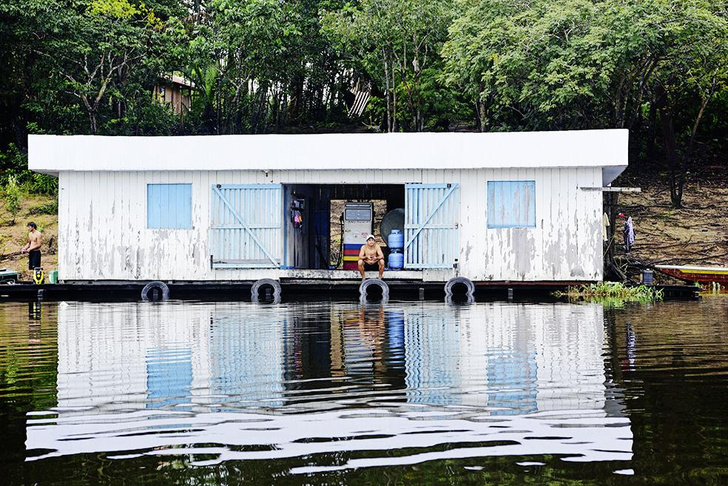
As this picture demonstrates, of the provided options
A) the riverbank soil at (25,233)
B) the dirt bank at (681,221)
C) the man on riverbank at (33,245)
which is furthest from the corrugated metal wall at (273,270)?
the dirt bank at (681,221)

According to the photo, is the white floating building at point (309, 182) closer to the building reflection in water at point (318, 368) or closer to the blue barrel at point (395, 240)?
the blue barrel at point (395, 240)

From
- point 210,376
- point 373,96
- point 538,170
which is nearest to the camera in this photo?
point 210,376

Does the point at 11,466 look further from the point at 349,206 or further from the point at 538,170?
the point at 349,206

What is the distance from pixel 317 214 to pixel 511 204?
21.9 feet

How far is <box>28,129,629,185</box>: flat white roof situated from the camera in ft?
69.3

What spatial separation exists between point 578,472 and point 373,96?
36.6 m

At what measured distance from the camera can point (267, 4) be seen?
110 ft

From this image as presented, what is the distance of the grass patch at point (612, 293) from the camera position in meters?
20.4

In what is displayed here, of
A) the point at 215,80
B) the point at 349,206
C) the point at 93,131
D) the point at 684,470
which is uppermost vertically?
the point at 215,80

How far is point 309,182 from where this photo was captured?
22125 mm

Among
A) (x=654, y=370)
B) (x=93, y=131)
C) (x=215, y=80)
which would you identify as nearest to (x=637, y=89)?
(x=215, y=80)

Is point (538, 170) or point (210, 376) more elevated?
point (538, 170)

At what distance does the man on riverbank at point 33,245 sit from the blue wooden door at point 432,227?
8002mm

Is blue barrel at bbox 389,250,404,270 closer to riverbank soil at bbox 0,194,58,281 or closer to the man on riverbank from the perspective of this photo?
the man on riverbank
